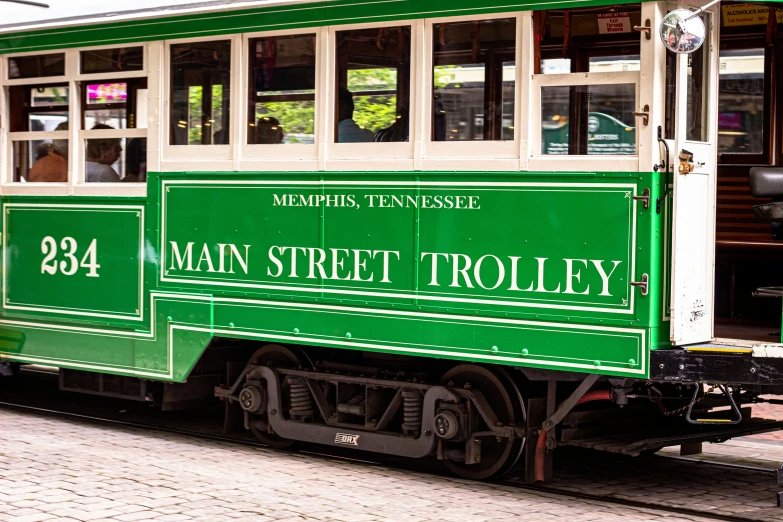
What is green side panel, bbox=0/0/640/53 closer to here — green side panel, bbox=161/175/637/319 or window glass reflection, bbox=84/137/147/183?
window glass reflection, bbox=84/137/147/183

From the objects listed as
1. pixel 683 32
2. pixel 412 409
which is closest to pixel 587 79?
pixel 683 32

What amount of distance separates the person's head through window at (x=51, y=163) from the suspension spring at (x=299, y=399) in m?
2.61

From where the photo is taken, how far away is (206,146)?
8.70 metres

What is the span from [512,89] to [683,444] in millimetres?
2351

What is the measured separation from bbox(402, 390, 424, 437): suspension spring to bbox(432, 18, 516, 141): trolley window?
1.62 metres

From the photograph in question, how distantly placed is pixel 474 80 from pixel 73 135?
11.7 ft

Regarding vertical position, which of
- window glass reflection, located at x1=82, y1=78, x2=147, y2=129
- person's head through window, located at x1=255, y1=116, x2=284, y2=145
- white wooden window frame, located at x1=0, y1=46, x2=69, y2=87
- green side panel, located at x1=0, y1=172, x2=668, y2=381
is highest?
white wooden window frame, located at x1=0, y1=46, x2=69, y2=87

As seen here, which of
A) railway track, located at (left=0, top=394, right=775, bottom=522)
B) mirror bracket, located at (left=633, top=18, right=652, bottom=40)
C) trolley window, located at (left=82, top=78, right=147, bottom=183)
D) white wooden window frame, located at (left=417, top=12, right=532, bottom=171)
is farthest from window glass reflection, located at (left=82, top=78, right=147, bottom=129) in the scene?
mirror bracket, located at (left=633, top=18, right=652, bottom=40)

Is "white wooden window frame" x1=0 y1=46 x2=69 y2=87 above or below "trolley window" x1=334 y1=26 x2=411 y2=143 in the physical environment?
above

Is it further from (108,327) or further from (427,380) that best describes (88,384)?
(427,380)

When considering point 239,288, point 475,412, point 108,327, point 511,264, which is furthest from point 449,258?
point 108,327

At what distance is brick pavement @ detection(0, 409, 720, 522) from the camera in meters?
6.58

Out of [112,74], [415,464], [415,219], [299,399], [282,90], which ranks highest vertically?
[112,74]

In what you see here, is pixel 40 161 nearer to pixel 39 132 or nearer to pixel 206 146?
pixel 39 132
